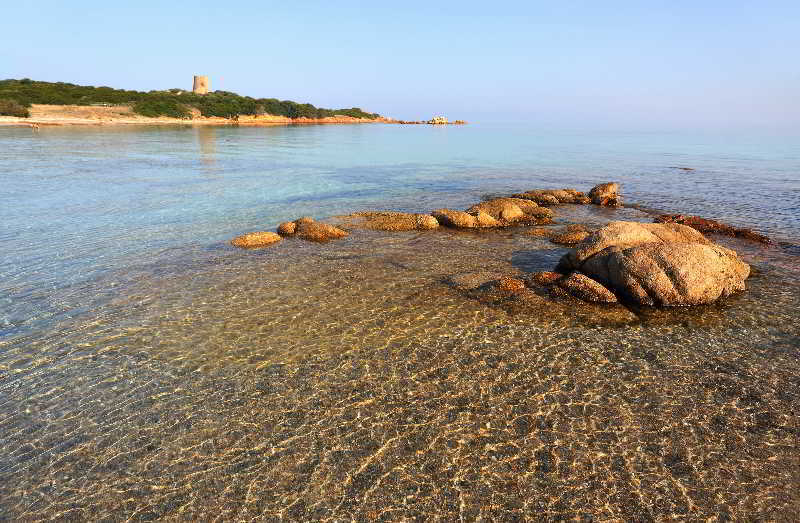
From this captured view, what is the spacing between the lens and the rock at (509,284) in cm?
1313

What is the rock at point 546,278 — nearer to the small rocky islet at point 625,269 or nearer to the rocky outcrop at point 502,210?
the small rocky islet at point 625,269

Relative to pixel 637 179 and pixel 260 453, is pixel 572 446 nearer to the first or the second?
pixel 260 453

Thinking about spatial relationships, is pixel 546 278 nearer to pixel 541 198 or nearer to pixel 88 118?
pixel 541 198

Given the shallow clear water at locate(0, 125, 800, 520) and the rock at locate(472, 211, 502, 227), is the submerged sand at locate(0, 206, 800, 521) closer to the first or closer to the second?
the shallow clear water at locate(0, 125, 800, 520)

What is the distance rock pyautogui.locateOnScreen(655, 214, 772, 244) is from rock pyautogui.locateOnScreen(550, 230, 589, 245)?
5.70 m

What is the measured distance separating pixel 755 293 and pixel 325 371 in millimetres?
12885

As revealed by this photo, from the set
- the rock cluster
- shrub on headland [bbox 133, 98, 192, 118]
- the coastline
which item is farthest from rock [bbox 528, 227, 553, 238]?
shrub on headland [bbox 133, 98, 192, 118]

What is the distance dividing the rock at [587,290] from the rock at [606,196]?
15.9m

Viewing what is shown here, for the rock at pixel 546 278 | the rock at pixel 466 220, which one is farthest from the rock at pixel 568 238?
the rock at pixel 546 278

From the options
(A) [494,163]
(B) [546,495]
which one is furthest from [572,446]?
(A) [494,163]

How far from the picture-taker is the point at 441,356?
31.9 ft

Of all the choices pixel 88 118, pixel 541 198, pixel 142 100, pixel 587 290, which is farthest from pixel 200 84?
pixel 587 290

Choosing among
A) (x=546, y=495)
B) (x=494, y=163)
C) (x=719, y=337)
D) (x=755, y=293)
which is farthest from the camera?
(x=494, y=163)

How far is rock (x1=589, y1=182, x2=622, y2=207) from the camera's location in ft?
88.0
